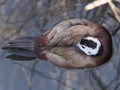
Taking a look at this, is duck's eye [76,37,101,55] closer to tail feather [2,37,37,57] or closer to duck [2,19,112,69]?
duck [2,19,112,69]

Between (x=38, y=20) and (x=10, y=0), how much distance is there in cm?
21

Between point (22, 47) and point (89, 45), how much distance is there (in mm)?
329

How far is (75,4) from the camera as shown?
2.45 m

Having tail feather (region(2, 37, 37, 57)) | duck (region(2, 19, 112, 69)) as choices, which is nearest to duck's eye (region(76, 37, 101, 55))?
duck (region(2, 19, 112, 69))

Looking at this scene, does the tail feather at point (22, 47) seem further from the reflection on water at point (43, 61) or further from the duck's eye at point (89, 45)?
the duck's eye at point (89, 45)

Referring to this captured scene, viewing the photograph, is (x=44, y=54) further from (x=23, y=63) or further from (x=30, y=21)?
(x=30, y=21)

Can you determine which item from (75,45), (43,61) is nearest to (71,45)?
(75,45)

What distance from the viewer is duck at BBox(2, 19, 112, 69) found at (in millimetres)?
2174

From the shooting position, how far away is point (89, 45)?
86.4 inches

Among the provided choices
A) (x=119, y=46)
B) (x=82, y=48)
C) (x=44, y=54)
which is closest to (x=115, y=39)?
(x=119, y=46)

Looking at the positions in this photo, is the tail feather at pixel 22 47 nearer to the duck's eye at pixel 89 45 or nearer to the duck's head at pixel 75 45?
the duck's head at pixel 75 45

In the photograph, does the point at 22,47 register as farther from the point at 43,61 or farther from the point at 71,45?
the point at 71,45

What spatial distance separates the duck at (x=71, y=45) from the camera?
7.13 ft

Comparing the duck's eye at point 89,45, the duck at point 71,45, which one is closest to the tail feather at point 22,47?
the duck at point 71,45
